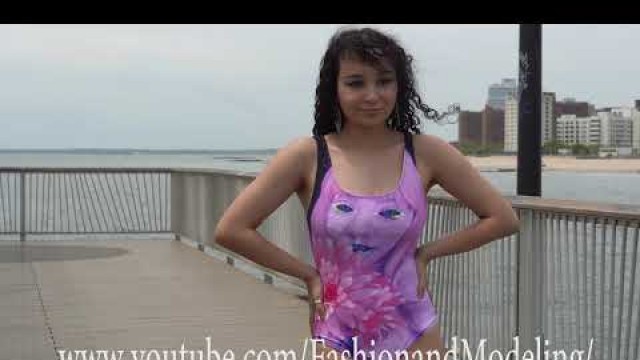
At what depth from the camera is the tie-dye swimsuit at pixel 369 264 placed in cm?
254

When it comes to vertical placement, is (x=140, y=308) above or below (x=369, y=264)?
below

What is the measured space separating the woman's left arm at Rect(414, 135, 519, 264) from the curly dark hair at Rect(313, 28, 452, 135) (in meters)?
0.11

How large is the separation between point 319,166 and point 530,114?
447 centimetres

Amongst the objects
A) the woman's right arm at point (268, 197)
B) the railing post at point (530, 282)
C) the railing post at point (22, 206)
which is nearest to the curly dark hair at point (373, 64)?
the woman's right arm at point (268, 197)

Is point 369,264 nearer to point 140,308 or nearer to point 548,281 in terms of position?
point 548,281

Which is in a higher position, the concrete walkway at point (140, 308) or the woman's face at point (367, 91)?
the woman's face at point (367, 91)

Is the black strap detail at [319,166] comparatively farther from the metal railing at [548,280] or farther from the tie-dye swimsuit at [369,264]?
the metal railing at [548,280]

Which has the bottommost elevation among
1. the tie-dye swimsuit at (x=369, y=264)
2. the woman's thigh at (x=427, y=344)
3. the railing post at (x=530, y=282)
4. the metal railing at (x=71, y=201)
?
the metal railing at (x=71, y=201)

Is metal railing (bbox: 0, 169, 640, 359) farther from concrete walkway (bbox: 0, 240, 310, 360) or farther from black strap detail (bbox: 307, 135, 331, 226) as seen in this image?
black strap detail (bbox: 307, 135, 331, 226)

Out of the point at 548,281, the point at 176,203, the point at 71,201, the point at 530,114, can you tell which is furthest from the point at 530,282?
the point at 71,201

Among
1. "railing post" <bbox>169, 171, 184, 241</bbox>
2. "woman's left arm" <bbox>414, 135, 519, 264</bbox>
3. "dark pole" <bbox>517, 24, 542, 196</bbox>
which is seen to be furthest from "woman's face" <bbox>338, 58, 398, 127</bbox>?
"railing post" <bbox>169, 171, 184, 241</bbox>

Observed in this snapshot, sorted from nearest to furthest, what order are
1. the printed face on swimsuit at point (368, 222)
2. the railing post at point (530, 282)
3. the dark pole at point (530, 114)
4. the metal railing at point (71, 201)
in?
the printed face on swimsuit at point (368, 222)
the railing post at point (530, 282)
the dark pole at point (530, 114)
the metal railing at point (71, 201)

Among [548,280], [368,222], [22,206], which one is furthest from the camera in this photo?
[22,206]

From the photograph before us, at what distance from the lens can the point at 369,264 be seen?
2.54 metres
